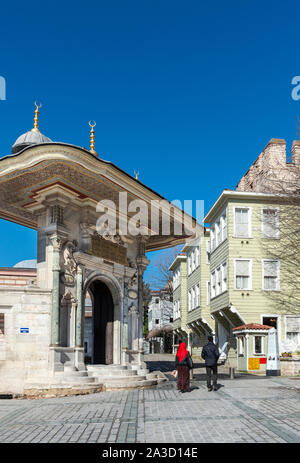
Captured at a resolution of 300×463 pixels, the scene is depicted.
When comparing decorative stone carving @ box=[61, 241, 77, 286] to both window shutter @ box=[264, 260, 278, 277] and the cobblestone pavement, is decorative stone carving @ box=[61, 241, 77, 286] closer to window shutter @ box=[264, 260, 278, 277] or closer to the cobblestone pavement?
the cobblestone pavement

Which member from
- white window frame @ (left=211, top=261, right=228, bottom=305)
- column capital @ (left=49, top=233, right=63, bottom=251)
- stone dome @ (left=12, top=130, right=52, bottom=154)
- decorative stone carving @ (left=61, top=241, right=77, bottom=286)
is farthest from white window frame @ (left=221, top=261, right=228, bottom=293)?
column capital @ (left=49, top=233, right=63, bottom=251)

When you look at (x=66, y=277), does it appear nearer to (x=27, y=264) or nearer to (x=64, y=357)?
(x=64, y=357)

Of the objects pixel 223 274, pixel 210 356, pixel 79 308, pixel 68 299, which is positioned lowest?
pixel 210 356

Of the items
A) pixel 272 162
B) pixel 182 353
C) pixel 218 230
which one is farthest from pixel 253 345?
pixel 272 162

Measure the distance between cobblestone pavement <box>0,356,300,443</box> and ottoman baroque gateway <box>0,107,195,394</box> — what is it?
1544 mm

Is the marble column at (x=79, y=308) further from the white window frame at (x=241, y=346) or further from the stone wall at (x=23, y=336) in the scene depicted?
the white window frame at (x=241, y=346)

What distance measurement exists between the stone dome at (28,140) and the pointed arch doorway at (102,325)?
244 inches

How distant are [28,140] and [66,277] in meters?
7.33

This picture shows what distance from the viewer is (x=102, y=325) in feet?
61.2

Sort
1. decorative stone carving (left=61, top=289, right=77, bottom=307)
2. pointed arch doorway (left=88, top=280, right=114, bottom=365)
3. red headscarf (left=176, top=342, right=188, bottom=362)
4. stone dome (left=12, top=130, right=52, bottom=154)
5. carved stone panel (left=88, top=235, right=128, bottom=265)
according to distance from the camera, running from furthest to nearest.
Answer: stone dome (left=12, top=130, right=52, bottom=154) → pointed arch doorway (left=88, top=280, right=114, bottom=365) → carved stone panel (left=88, top=235, right=128, bottom=265) → decorative stone carving (left=61, top=289, right=77, bottom=307) → red headscarf (left=176, top=342, right=188, bottom=362)

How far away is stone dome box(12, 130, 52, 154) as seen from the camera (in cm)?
2012
